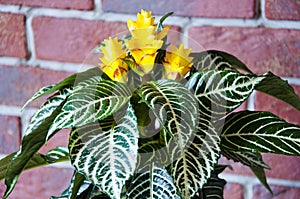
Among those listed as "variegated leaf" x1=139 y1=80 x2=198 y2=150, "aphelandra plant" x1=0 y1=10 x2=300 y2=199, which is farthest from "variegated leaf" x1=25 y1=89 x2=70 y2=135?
"variegated leaf" x1=139 y1=80 x2=198 y2=150

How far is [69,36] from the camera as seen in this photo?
36.3 inches

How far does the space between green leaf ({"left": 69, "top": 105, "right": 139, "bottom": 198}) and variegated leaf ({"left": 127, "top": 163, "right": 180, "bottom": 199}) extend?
5 centimetres

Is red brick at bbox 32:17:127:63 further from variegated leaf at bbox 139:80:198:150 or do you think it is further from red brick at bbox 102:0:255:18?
variegated leaf at bbox 139:80:198:150

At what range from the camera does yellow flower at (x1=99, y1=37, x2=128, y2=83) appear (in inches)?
24.7

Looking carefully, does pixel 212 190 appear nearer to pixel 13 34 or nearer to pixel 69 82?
pixel 69 82

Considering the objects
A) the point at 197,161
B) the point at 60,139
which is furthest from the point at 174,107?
the point at 60,139

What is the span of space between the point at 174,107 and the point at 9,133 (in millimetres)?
516

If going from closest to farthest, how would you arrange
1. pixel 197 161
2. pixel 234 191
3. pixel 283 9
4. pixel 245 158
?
pixel 197 161
pixel 245 158
pixel 283 9
pixel 234 191

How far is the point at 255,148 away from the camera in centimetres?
60

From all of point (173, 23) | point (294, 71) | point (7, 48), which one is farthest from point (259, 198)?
point (7, 48)

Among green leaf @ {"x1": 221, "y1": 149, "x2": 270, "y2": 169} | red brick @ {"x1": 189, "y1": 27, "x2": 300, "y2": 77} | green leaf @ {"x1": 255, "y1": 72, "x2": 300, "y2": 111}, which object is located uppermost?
red brick @ {"x1": 189, "y1": 27, "x2": 300, "y2": 77}

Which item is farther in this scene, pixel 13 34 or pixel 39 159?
pixel 13 34

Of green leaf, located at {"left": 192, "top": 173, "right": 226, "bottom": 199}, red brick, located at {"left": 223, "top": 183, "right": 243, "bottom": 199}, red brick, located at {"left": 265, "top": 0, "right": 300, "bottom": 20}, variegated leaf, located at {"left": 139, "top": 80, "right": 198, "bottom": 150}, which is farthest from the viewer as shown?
red brick, located at {"left": 223, "top": 183, "right": 243, "bottom": 199}

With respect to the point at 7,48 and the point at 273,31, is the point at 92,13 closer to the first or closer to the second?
the point at 7,48
